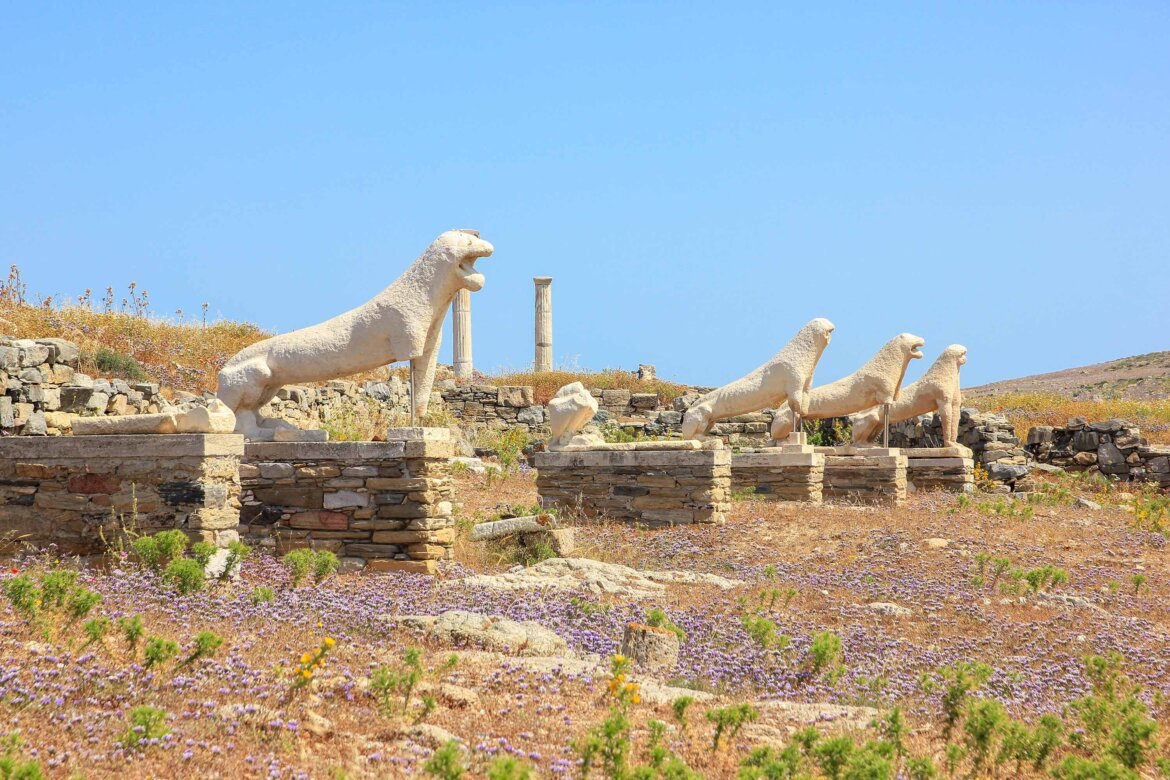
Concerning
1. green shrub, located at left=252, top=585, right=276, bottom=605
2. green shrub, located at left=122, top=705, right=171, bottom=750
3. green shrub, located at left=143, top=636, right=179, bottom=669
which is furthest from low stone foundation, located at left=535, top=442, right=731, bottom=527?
green shrub, located at left=122, top=705, right=171, bottom=750

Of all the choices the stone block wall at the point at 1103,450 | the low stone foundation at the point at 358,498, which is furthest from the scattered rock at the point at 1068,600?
the stone block wall at the point at 1103,450

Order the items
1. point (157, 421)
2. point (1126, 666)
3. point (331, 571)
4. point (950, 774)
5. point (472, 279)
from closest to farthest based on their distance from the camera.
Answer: point (950, 774) → point (1126, 666) → point (331, 571) → point (157, 421) → point (472, 279)

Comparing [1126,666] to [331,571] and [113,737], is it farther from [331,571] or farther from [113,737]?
[113,737]

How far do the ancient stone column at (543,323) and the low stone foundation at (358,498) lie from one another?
2015cm

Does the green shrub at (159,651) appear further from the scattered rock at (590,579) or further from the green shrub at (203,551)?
the scattered rock at (590,579)

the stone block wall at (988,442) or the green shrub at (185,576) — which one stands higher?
the stone block wall at (988,442)

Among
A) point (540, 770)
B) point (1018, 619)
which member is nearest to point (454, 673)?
point (540, 770)

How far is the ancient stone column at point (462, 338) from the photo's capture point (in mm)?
26625

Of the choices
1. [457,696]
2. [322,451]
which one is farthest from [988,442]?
[457,696]

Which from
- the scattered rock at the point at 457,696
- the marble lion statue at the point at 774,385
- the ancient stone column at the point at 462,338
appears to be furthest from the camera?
the ancient stone column at the point at 462,338

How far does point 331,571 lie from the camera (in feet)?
22.1

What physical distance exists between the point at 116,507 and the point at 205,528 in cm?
78

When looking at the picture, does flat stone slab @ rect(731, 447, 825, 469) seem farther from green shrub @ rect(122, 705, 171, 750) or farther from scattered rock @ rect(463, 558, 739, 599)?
green shrub @ rect(122, 705, 171, 750)

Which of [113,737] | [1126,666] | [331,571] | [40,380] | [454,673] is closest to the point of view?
[113,737]
